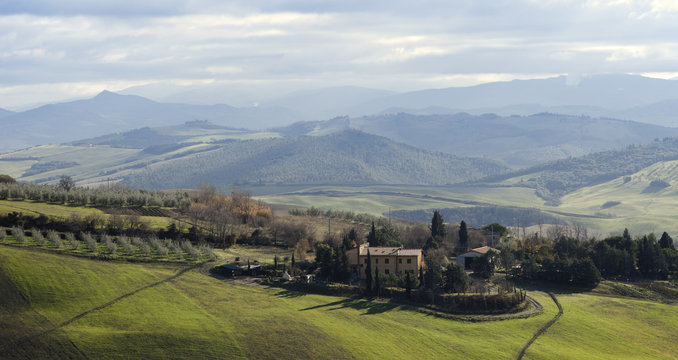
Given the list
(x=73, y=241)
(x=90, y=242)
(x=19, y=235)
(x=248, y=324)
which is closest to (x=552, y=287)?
(x=248, y=324)

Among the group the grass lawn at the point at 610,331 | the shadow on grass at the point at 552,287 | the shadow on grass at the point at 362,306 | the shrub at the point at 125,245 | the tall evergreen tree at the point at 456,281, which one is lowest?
the grass lawn at the point at 610,331

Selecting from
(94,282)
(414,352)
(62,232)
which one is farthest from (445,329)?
(62,232)

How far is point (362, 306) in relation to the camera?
259ft

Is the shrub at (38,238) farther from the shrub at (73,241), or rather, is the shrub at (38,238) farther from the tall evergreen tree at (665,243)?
the tall evergreen tree at (665,243)

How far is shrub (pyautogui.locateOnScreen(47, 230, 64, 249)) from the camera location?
92.2 metres

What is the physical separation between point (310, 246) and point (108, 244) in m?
35.9

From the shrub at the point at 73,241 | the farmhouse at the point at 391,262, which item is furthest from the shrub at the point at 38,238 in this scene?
the farmhouse at the point at 391,262

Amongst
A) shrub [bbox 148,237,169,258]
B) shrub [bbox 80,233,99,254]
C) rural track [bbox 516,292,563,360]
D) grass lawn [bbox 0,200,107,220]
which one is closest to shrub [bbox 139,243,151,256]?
shrub [bbox 148,237,169,258]

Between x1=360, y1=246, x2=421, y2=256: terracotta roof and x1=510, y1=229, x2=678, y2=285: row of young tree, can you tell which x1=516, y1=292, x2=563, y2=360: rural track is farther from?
x1=360, y1=246, x2=421, y2=256: terracotta roof

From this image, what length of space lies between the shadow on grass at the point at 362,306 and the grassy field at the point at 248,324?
139 millimetres

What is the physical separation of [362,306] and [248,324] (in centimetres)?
1649

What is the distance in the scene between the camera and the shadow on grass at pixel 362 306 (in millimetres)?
76875

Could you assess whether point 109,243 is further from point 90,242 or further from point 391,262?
point 391,262

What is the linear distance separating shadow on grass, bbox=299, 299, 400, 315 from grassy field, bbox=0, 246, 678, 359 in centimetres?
14
